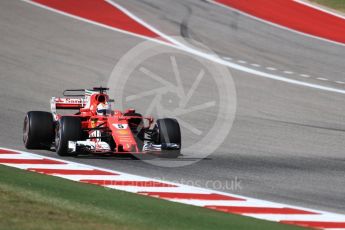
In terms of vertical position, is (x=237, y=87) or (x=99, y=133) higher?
(x=237, y=87)

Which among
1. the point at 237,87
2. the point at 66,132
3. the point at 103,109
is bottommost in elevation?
the point at 66,132

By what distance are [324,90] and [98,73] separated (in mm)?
5948

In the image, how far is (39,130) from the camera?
15688 mm

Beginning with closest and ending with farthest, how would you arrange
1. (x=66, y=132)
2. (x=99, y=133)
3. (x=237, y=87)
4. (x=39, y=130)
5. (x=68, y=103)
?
(x=66, y=132), (x=99, y=133), (x=39, y=130), (x=68, y=103), (x=237, y=87)

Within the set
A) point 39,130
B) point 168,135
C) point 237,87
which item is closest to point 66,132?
point 39,130

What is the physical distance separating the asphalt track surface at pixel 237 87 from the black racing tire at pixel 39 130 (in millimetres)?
513

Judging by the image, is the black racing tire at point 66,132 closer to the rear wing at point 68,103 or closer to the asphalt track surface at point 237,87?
the asphalt track surface at point 237,87

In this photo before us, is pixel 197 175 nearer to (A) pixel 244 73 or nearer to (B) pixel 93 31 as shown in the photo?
(A) pixel 244 73

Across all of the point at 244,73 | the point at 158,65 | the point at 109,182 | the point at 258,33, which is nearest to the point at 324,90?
the point at 244,73

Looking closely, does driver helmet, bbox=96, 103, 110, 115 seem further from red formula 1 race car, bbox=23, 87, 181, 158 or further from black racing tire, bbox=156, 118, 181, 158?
black racing tire, bbox=156, 118, 181, 158

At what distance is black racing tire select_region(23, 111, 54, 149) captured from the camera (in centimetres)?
1568

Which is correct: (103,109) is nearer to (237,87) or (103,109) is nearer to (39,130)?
(39,130)

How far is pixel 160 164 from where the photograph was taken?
48.6ft

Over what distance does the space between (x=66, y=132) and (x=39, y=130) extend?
2.93ft
